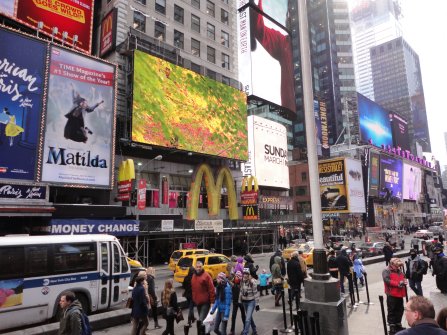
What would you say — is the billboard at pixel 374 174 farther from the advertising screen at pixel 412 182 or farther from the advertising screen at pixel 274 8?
the advertising screen at pixel 274 8

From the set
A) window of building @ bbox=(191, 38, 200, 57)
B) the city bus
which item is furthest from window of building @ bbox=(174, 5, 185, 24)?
the city bus

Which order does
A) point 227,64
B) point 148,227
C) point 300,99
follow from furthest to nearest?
1. point 300,99
2. point 227,64
3. point 148,227

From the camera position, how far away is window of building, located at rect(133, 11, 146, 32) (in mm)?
36416

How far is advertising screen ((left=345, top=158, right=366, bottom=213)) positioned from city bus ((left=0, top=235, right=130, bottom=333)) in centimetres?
5593

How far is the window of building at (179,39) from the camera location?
4025 cm

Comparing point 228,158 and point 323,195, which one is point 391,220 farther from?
point 228,158

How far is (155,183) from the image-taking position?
1419 inches

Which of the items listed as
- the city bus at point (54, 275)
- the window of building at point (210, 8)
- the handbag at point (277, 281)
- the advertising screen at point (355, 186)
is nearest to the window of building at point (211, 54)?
the window of building at point (210, 8)

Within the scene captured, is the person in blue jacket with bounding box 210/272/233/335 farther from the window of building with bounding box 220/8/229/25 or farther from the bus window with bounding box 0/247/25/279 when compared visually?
the window of building with bounding box 220/8/229/25

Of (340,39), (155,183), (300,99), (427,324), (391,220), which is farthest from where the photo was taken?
(340,39)

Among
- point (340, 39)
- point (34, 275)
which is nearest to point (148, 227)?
point (34, 275)

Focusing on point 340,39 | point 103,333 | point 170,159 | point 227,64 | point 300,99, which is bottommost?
point 103,333

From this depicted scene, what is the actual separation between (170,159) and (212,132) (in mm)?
5420

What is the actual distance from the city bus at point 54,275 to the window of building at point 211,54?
113 ft
